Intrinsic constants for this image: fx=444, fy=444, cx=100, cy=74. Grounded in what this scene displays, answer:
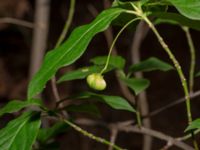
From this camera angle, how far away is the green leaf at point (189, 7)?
789 mm

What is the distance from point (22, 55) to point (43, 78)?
2.83 m

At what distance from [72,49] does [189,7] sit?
23cm

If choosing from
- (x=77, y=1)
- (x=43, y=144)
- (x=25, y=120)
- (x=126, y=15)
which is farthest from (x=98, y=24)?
(x=77, y=1)

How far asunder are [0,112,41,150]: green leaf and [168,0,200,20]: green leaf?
425 mm

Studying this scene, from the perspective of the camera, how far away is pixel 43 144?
135cm

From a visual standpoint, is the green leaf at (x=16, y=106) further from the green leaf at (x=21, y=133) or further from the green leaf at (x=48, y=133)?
→ the green leaf at (x=48, y=133)

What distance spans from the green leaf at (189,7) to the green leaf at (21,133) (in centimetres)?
43

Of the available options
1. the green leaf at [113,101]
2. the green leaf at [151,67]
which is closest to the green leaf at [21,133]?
the green leaf at [113,101]

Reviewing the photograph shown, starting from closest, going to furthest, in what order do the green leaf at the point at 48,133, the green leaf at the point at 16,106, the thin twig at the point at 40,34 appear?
the green leaf at the point at 16,106 → the green leaf at the point at 48,133 → the thin twig at the point at 40,34

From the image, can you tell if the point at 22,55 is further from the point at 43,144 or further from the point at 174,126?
the point at 43,144

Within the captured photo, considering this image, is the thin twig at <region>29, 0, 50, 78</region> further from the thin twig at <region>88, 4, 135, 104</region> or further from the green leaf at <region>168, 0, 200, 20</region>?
the green leaf at <region>168, 0, 200, 20</region>

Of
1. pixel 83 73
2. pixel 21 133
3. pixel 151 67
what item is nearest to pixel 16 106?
pixel 21 133

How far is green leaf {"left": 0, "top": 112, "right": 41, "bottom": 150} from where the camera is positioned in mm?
980

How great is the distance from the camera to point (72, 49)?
2.78 feet
